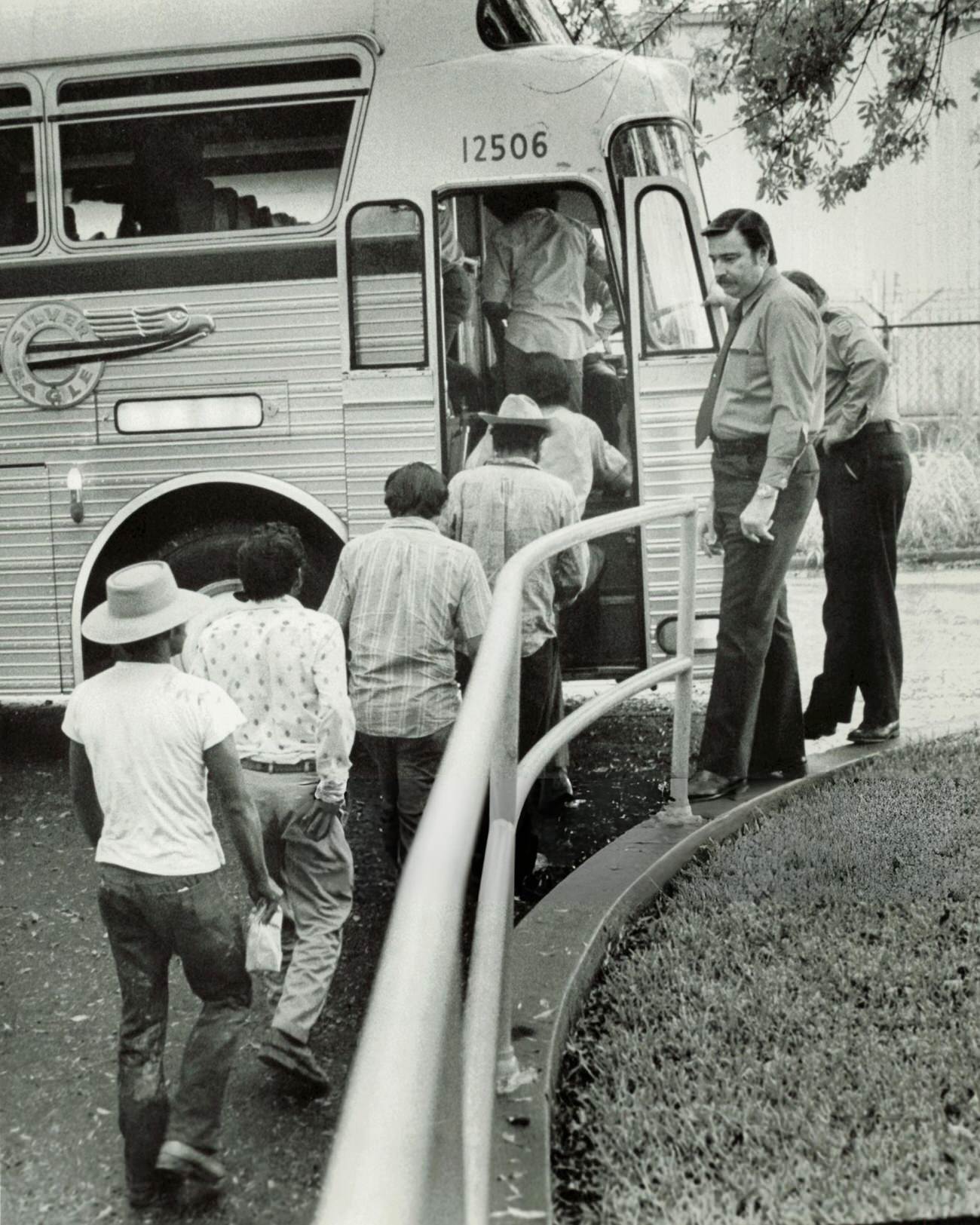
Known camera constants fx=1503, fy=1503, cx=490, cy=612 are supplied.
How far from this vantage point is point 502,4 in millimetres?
4465

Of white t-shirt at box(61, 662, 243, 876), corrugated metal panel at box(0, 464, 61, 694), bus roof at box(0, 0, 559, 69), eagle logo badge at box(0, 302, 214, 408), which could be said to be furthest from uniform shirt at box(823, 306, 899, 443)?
white t-shirt at box(61, 662, 243, 876)

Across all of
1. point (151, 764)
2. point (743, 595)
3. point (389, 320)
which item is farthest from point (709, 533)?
point (151, 764)

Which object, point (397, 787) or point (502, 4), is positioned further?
point (502, 4)

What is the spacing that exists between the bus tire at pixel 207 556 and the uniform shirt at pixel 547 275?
3.21ft

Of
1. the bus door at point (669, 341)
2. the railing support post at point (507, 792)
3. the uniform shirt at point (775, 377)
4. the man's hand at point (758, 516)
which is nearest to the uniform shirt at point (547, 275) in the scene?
the bus door at point (669, 341)

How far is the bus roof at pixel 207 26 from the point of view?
4090mm

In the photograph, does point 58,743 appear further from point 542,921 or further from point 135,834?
point 135,834

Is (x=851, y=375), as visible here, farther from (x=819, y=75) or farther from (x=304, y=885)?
(x=304, y=885)

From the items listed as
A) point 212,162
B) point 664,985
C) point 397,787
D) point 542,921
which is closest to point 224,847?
point 397,787

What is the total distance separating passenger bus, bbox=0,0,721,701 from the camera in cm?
412

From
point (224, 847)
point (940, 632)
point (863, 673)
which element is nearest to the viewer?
point (224, 847)

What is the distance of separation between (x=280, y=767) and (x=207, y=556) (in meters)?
1.49

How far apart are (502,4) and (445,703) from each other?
7.52 ft

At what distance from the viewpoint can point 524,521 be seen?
12.8ft
